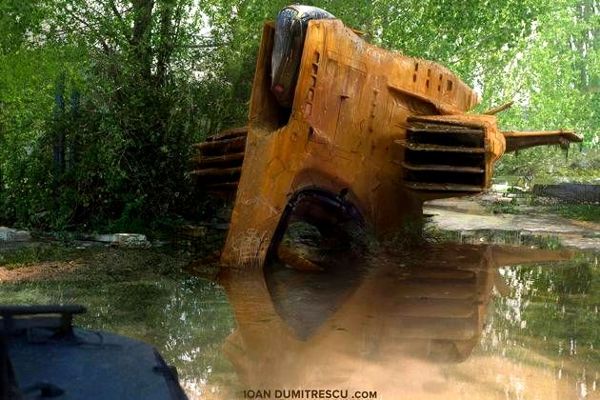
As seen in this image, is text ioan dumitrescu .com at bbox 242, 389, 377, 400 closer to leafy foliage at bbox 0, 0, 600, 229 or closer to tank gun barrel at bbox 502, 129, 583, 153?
leafy foliage at bbox 0, 0, 600, 229

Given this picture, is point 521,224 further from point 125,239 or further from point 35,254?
point 35,254

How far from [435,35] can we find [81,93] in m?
10.1

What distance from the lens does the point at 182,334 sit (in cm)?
612

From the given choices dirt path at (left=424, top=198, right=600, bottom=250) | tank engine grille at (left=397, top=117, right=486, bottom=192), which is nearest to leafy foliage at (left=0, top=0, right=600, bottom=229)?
tank engine grille at (left=397, top=117, right=486, bottom=192)

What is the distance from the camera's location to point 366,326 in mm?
6547

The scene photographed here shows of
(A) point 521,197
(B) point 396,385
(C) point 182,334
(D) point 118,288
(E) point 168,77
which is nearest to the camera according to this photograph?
(B) point 396,385

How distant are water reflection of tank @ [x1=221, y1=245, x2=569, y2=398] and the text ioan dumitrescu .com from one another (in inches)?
4.2

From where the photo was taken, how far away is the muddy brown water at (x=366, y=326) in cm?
499

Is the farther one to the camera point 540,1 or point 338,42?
point 540,1

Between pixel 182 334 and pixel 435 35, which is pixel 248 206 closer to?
pixel 182 334

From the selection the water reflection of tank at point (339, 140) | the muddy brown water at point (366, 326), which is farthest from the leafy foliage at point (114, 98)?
the muddy brown water at point (366, 326)

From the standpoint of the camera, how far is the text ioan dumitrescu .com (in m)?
4.70

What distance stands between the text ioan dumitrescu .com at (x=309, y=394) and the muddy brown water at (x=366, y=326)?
0.01 m

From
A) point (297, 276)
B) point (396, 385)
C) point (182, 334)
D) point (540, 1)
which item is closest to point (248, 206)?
point (297, 276)
